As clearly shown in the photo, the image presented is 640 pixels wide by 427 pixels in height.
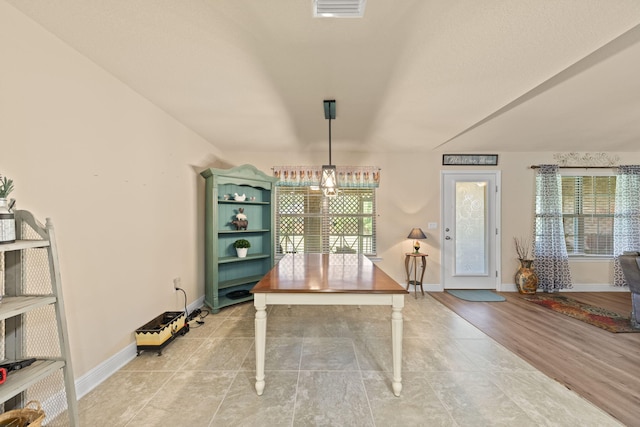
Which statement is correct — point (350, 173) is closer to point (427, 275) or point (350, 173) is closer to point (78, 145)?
point (427, 275)

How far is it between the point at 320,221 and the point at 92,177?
297cm

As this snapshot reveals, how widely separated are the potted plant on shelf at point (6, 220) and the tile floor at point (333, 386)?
119 centimetres

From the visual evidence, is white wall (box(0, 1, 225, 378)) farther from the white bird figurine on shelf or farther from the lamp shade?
the lamp shade

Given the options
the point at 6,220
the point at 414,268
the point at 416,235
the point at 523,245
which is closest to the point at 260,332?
the point at 6,220

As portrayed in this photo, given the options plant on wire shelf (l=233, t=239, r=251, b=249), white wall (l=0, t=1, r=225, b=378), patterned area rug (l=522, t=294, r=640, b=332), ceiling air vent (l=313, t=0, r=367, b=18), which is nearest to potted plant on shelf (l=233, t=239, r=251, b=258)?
plant on wire shelf (l=233, t=239, r=251, b=249)

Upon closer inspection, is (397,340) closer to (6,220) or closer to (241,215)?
(6,220)

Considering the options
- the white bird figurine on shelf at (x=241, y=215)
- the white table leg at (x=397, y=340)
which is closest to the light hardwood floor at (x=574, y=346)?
the white table leg at (x=397, y=340)

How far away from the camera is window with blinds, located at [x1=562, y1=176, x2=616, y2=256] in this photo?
13.3ft

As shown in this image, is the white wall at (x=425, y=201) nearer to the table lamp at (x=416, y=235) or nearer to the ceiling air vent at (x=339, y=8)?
the table lamp at (x=416, y=235)

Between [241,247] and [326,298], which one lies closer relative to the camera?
[326,298]

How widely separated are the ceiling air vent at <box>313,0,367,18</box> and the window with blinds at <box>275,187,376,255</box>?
9.76 ft

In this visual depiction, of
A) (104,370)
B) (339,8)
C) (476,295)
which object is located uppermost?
(339,8)

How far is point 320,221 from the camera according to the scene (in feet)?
13.6

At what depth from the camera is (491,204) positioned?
4082mm
